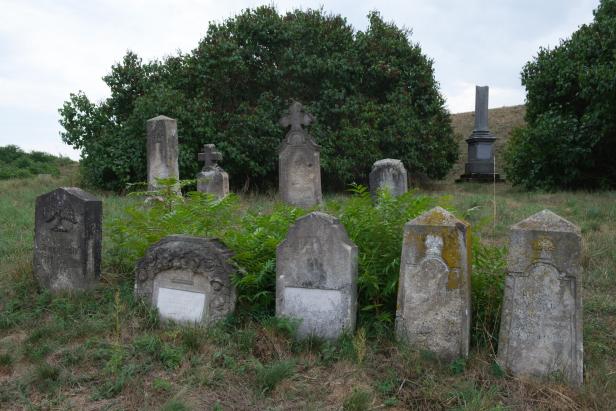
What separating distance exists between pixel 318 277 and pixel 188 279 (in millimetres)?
1273

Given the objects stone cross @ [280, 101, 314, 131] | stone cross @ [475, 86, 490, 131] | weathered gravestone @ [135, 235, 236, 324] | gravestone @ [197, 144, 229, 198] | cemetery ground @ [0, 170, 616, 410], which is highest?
stone cross @ [475, 86, 490, 131]

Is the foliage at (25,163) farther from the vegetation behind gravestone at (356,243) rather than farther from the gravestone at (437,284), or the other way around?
the gravestone at (437,284)

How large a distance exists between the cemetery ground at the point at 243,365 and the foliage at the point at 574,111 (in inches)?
366

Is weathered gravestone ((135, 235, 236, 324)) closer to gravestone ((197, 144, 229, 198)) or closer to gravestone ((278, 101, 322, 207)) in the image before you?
gravestone ((278, 101, 322, 207))

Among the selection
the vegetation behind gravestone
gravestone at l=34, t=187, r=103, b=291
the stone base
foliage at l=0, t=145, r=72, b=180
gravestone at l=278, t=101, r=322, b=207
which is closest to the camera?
the vegetation behind gravestone

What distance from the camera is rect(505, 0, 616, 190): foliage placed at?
13156mm

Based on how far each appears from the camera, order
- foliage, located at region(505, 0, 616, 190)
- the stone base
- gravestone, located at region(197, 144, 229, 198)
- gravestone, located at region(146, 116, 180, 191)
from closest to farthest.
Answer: gravestone, located at region(146, 116, 180, 191)
gravestone, located at region(197, 144, 229, 198)
foliage, located at region(505, 0, 616, 190)
the stone base

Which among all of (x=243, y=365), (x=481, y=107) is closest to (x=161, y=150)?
(x=243, y=365)

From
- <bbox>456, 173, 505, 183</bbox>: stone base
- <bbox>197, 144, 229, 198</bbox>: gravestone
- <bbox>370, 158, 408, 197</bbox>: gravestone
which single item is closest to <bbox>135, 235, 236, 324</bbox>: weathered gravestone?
<bbox>370, 158, 408, 197</bbox>: gravestone

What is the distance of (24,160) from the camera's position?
21.5m

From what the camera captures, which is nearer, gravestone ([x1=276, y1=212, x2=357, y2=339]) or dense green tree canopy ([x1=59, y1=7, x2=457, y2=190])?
gravestone ([x1=276, y1=212, x2=357, y2=339])

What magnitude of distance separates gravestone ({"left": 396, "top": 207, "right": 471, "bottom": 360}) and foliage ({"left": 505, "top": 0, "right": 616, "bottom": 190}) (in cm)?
1059

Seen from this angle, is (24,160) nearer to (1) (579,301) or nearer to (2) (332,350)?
(2) (332,350)

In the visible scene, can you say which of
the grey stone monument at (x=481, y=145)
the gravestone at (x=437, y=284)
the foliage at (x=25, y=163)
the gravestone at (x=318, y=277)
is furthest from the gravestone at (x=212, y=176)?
the grey stone monument at (x=481, y=145)
